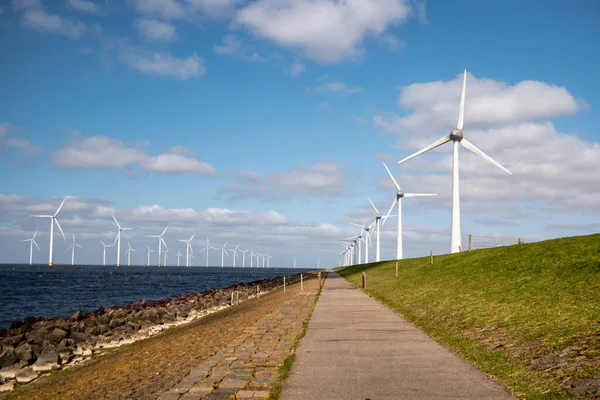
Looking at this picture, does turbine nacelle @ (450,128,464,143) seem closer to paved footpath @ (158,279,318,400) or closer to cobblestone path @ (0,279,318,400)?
cobblestone path @ (0,279,318,400)

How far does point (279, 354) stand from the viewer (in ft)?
40.0

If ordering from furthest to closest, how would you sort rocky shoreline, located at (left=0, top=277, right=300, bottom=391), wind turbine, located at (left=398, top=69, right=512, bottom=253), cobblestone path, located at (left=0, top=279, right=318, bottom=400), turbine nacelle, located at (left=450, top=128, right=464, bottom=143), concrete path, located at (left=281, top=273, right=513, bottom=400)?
turbine nacelle, located at (left=450, top=128, right=464, bottom=143) < wind turbine, located at (left=398, top=69, right=512, bottom=253) < rocky shoreline, located at (left=0, top=277, right=300, bottom=391) < cobblestone path, located at (left=0, top=279, right=318, bottom=400) < concrete path, located at (left=281, top=273, right=513, bottom=400)

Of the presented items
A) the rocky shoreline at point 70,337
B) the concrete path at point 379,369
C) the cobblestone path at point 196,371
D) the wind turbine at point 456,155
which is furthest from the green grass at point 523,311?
the wind turbine at point 456,155

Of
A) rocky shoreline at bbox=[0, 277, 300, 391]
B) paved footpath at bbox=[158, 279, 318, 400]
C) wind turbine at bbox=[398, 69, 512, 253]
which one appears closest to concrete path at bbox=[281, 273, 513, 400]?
paved footpath at bbox=[158, 279, 318, 400]

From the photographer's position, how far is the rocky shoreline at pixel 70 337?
18.2m

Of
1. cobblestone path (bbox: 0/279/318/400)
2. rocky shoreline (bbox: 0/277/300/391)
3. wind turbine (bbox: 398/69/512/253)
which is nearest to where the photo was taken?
cobblestone path (bbox: 0/279/318/400)

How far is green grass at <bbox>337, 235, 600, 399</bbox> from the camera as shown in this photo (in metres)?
9.88

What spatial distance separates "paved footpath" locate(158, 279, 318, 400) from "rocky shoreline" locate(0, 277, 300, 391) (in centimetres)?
727

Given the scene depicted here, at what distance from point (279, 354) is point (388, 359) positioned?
2.43 meters

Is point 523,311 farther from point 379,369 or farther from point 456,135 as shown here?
point 456,135

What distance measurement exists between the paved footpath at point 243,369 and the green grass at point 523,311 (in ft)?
13.5

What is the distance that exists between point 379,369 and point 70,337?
18.6 m

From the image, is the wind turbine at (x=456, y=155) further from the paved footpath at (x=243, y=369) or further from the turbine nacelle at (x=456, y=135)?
the paved footpath at (x=243, y=369)

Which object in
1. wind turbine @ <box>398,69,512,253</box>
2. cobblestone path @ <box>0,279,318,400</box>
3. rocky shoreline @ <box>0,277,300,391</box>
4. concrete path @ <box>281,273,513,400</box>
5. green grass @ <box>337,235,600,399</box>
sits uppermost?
wind turbine @ <box>398,69,512,253</box>
